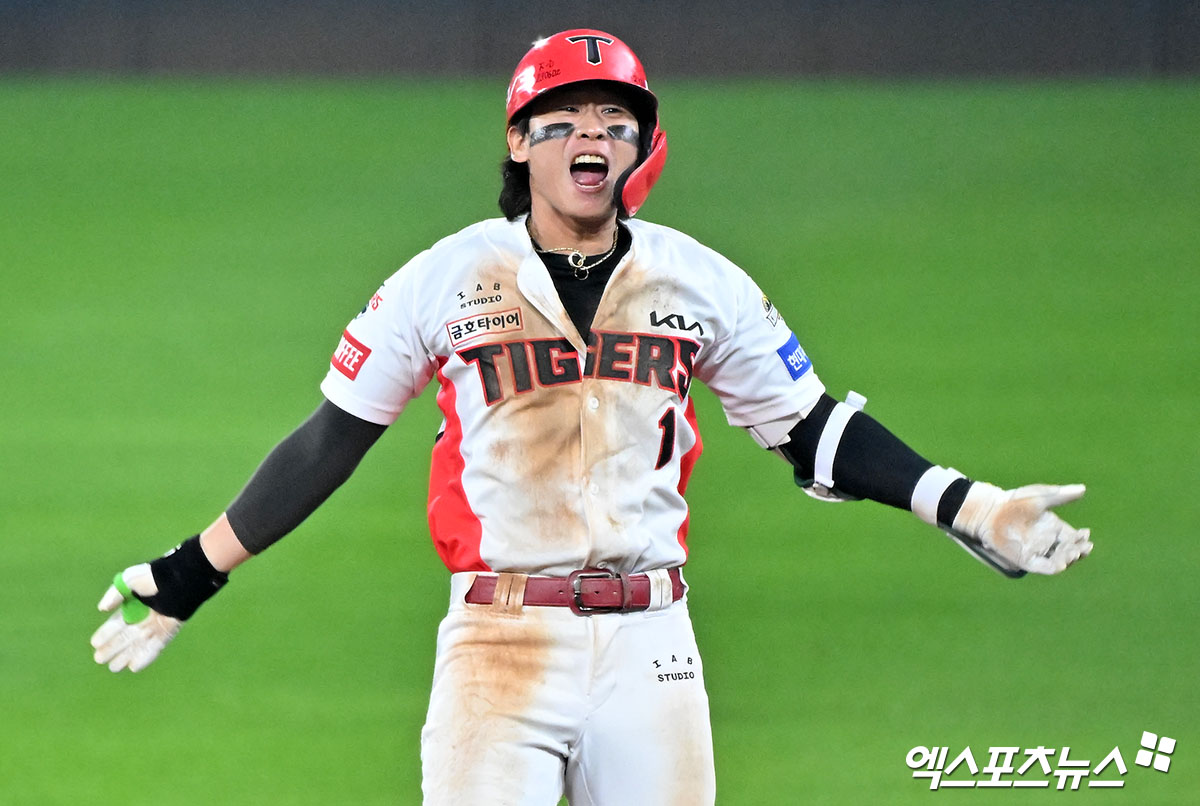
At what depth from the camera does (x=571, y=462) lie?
380 centimetres

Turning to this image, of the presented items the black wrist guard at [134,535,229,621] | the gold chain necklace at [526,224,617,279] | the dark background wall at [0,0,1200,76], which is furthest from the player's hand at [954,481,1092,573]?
the dark background wall at [0,0,1200,76]

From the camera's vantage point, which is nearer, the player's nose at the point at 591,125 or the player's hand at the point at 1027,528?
the player's hand at the point at 1027,528

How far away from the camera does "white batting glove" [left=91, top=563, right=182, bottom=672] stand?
4133 millimetres

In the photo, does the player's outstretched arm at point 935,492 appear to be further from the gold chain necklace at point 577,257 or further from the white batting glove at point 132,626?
the white batting glove at point 132,626

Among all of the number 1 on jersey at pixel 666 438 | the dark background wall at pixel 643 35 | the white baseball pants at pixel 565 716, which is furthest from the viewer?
the dark background wall at pixel 643 35

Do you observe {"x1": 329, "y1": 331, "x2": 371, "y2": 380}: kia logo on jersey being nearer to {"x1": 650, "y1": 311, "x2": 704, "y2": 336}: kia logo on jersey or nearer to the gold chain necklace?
the gold chain necklace

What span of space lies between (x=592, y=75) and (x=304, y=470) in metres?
1.09

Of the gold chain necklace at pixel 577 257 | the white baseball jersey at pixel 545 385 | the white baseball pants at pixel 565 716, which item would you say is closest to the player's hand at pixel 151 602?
the white baseball jersey at pixel 545 385

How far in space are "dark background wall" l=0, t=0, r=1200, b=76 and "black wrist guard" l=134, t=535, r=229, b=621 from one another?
457 inches

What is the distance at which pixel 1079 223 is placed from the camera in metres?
13.0

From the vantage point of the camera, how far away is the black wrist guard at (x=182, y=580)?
4.13 metres

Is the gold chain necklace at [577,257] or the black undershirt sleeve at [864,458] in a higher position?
the gold chain necklace at [577,257]

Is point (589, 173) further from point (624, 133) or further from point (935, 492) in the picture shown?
point (935, 492)

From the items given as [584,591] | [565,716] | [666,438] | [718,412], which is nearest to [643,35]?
[718,412]
